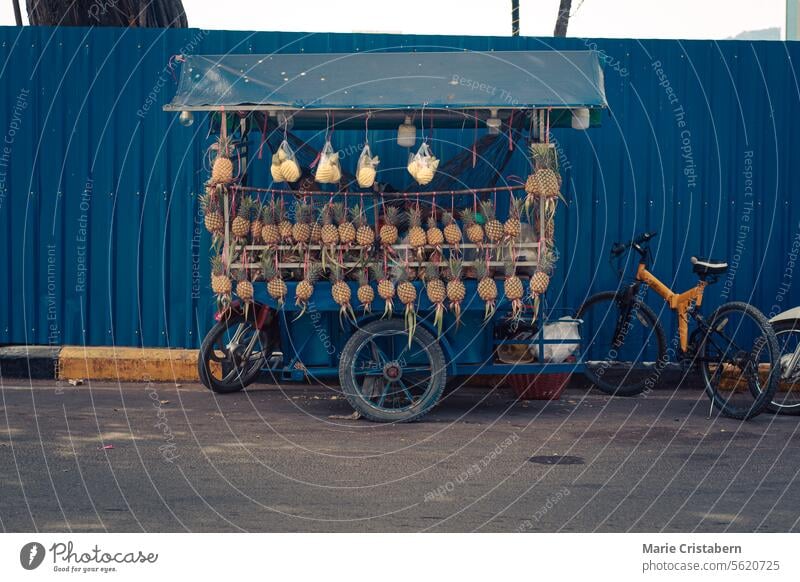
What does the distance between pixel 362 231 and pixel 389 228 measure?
0.19 metres

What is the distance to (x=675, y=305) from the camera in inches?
396

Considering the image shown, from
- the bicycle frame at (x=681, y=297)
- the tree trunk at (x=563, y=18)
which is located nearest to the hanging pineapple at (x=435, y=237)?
the bicycle frame at (x=681, y=297)

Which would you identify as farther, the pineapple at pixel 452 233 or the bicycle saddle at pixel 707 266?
the bicycle saddle at pixel 707 266

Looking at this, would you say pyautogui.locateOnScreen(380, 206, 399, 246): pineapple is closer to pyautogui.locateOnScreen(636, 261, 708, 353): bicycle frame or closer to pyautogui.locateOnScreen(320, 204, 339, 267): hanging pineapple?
pyautogui.locateOnScreen(320, 204, 339, 267): hanging pineapple

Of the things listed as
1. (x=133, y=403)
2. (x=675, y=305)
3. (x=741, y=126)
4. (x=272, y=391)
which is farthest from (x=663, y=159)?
(x=133, y=403)

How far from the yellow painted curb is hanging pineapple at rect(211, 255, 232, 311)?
184 cm

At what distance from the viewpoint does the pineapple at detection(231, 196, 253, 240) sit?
28.8 feet

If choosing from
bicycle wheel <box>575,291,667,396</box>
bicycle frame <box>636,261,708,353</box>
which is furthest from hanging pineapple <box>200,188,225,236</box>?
bicycle frame <box>636,261,708,353</box>

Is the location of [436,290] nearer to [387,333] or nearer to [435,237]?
[435,237]

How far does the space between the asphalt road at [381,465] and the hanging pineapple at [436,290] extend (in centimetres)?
80

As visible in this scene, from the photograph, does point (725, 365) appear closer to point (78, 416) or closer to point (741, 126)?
point (741, 126)

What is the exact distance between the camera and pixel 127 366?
10.6 metres

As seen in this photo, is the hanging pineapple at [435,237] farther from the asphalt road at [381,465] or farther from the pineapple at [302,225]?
the asphalt road at [381,465]

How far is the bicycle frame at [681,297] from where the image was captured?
32.5ft
